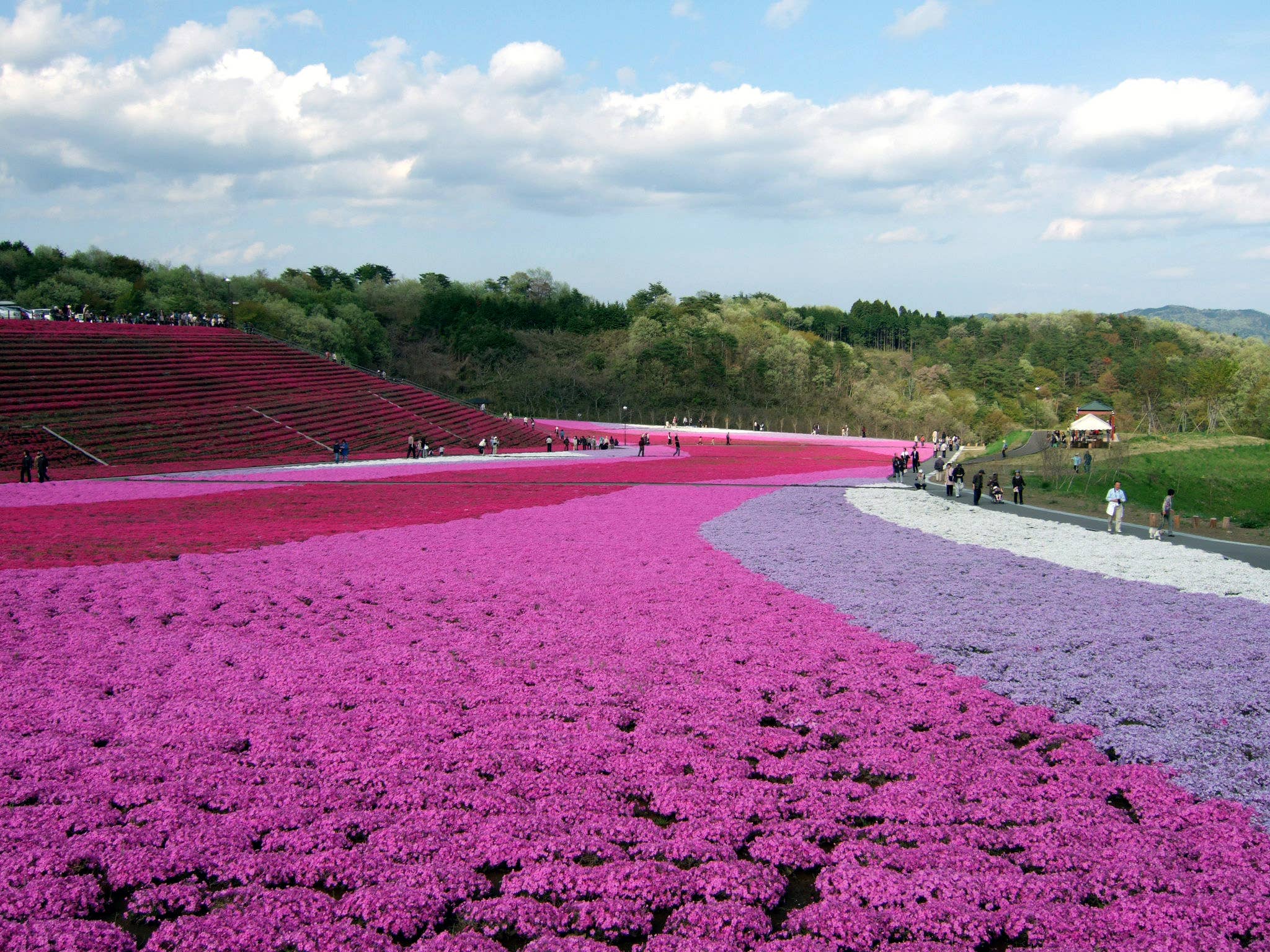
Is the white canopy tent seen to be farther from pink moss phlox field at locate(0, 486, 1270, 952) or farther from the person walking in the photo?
pink moss phlox field at locate(0, 486, 1270, 952)

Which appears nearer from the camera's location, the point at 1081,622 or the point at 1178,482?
the point at 1081,622

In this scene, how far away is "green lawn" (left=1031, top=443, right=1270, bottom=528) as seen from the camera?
32219 millimetres

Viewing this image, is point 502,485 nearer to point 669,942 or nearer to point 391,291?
point 669,942

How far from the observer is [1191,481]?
38.0m

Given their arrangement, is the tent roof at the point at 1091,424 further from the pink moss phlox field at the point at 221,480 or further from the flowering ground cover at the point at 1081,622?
the flowering ground cover at the point at 1081,622

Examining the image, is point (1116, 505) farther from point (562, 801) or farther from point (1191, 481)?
point (1191, 481)

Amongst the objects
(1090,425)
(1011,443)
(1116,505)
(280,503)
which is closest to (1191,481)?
(1090,425)

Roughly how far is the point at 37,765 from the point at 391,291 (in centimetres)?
11454

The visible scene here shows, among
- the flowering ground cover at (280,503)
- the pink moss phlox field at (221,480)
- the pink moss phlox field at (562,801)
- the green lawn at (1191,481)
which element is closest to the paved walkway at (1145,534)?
the green lawn at (1191,481)

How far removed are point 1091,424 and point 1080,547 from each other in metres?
36.6

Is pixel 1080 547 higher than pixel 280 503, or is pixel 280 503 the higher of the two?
pixel 1080 547

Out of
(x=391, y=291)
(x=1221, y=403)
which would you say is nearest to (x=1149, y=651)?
(x=1221, y=403)

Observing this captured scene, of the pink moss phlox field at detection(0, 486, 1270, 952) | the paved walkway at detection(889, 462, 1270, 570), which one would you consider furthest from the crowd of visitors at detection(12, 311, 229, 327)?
the pink moss phlox field at detection(0, 486, 1270, 952)

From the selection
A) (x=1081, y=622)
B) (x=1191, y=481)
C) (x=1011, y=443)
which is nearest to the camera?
(x=1081, y=622)
